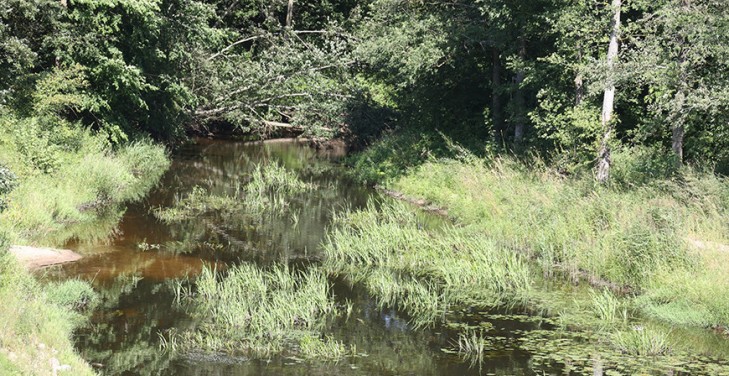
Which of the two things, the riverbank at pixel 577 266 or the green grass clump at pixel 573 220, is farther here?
the green grass clump at pixel 573 220

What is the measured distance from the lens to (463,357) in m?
11.5

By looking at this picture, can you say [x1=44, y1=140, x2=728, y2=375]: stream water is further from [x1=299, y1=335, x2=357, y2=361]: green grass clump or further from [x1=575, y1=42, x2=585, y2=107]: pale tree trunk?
[x1=575, y1=42, x2=585, y2=107]: pale tree trunk

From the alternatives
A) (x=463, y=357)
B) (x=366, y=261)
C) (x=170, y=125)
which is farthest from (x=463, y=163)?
(x=463, y=357)

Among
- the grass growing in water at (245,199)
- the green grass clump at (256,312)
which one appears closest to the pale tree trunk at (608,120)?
the green grass clump at (256,312)

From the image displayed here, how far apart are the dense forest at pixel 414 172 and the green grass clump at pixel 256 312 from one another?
50 millimetres

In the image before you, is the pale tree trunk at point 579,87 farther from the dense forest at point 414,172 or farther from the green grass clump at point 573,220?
the green grass clump at point 573,220

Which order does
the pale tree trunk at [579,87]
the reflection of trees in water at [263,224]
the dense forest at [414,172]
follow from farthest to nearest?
the pale tree trunk at [579,87] < the reflection of trees in water at [263,224] < the dense forest at [414,172]

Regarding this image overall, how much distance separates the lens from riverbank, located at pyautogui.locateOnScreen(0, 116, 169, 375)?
9719 millimetres

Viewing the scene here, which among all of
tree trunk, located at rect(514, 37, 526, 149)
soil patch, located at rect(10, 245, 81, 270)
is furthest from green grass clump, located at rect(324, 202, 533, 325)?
tree trunk, located at rect(514, 37, 526, 149)

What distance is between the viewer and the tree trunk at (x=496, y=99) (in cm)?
2773

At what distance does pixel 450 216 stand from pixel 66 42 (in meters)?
13.4

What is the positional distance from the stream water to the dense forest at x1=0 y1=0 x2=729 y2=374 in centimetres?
16

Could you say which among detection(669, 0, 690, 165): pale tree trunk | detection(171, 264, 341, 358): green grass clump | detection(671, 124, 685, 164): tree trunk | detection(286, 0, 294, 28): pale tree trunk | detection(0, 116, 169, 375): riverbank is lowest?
detection(171, 264, 341, 358): green grass clump

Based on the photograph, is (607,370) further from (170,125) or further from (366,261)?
(170,125)
